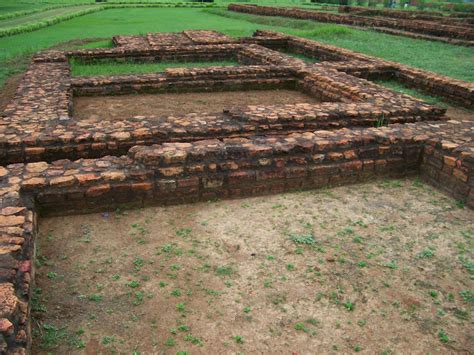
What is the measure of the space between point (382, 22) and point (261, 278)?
16992 mm

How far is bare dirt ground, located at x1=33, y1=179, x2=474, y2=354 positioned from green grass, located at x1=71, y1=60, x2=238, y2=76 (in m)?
5.59

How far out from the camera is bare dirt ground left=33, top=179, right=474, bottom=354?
2.16 metres

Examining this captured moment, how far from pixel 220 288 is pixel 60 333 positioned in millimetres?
927

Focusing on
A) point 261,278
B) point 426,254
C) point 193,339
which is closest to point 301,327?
point 261,278

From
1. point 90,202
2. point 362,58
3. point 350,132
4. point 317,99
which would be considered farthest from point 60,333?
point 362,58

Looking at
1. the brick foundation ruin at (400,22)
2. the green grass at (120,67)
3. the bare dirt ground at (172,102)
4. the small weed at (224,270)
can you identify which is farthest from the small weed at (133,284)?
the brick foundation ruin at (400,22)

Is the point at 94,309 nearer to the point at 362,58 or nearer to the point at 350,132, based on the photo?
the point at 350,132

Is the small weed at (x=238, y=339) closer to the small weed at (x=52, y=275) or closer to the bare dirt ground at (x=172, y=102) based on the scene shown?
the small weed at (x=52, y=275)

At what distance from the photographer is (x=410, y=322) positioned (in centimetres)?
228

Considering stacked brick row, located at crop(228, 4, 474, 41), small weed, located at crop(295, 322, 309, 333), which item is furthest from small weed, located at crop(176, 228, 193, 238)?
stacked brick row, located at crop(228, 4, 474, 41)

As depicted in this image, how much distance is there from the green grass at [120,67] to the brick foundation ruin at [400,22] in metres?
8.50

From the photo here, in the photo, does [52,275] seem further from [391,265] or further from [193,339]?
[391,265]

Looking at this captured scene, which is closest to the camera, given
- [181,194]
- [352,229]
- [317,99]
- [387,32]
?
[352,229]

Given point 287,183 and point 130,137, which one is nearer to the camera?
point 287,183
